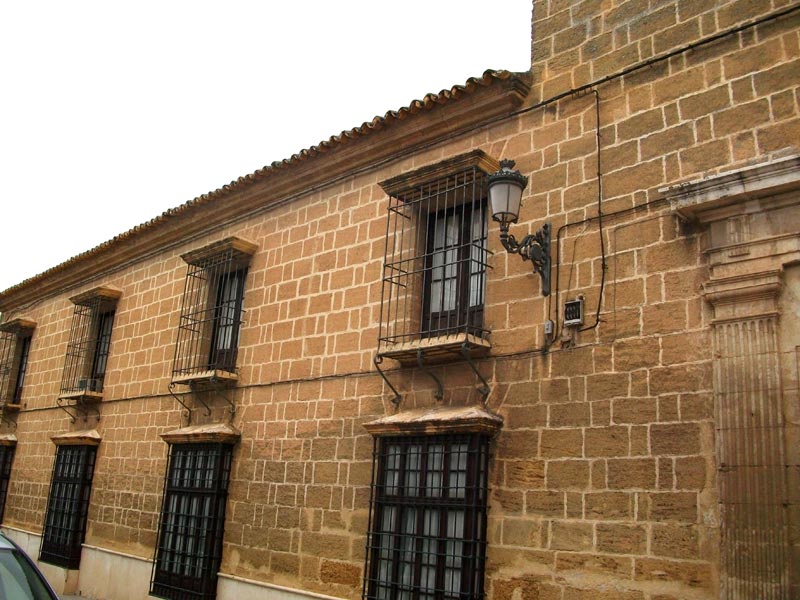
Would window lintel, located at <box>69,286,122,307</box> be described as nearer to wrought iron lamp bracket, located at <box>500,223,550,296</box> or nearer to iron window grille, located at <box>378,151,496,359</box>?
iron window grille, located at <box>378,151,496,359</box>

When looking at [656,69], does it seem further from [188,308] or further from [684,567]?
[188,308]

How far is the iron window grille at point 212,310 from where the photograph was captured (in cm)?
970

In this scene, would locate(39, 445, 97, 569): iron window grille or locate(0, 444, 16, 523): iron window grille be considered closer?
locate(39, 445, 97, 569): iron window grille

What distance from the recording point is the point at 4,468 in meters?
14.8

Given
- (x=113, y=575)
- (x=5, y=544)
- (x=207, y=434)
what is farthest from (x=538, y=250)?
(x=113, y=575)

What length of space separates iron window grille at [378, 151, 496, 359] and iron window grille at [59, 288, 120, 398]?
6334 millimetres

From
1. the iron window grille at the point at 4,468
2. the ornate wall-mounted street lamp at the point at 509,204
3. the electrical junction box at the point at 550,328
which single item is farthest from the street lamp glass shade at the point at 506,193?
the iron window grille at the point at 4,468

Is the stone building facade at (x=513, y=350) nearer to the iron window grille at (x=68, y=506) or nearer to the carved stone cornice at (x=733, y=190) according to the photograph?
the carved stone cornice at (x=733, y=190)

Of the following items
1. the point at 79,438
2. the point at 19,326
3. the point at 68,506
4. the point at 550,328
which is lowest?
the point at 68,506

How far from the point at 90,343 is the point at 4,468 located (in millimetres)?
3910

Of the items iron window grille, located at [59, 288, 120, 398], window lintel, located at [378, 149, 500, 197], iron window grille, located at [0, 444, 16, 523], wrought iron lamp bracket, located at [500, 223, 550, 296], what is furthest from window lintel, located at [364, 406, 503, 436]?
iron window grille, located at [0, 444, 16, 523]

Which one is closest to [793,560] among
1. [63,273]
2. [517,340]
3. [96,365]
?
[517,340]

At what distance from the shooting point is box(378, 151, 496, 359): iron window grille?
7031mm

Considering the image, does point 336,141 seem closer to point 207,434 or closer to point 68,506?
point 207,434
